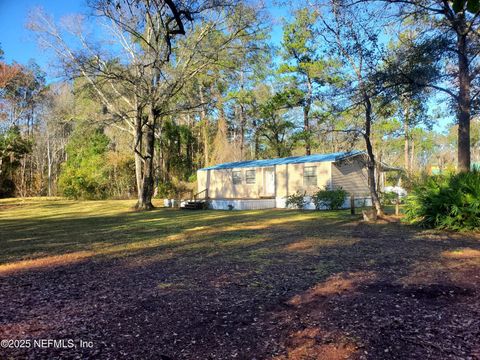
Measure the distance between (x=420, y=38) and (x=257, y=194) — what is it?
543 inches

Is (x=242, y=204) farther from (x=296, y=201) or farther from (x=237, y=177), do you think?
(x=237, y=177)

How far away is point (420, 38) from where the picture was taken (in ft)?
41.4

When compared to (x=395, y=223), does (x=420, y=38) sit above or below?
above

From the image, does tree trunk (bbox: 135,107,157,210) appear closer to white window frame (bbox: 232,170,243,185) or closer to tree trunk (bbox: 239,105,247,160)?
white window frame (bbox: 232,170,243,185)

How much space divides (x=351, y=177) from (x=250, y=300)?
62.3 ft

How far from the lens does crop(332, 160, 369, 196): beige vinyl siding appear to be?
2102cm

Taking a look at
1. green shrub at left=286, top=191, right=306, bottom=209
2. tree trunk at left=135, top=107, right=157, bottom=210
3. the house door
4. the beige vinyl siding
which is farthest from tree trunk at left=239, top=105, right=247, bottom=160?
green shrub at left=286, top=191, right=306, bottom=209

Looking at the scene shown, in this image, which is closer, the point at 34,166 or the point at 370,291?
the point at 370,291

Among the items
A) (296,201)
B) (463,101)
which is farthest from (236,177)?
(463,101)

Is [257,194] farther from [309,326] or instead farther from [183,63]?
[309,326]

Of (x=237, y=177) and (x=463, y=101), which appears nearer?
(x=463, y=101)

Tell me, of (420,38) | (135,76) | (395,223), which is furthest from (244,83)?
(395,223)

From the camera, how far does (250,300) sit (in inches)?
174

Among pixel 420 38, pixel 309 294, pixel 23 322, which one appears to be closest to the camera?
pixel 23 322
